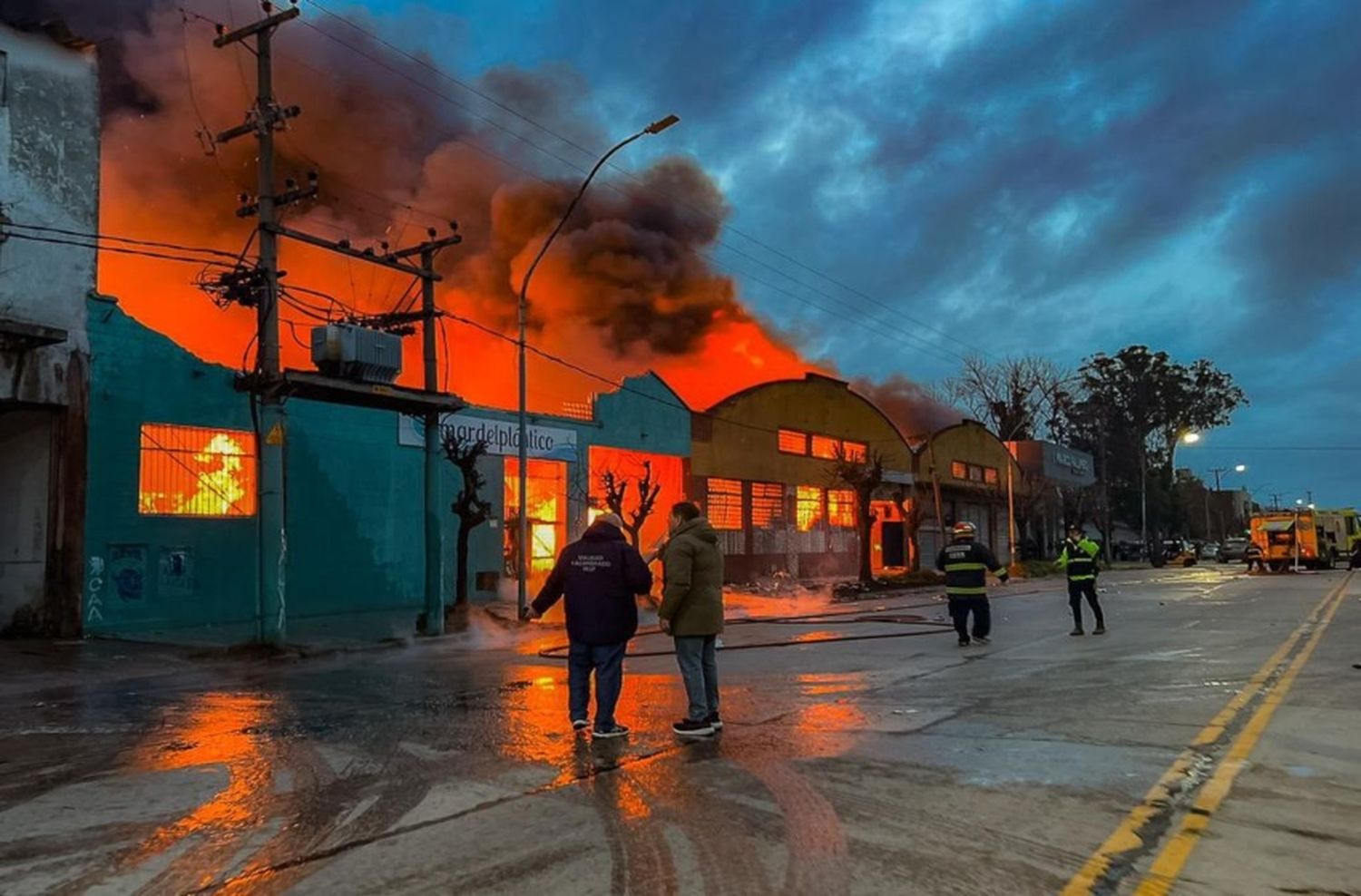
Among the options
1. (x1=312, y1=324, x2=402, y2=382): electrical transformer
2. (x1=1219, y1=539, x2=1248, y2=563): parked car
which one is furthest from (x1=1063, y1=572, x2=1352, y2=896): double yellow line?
(x1=1219, y1=539, x2=1248, y2=563): parked car

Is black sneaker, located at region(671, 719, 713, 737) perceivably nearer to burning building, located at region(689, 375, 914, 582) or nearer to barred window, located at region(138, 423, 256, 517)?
barred window, located at region(138, 423, 256, 517)

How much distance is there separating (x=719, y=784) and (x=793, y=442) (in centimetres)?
2939

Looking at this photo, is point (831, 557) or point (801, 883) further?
point (831, 557)

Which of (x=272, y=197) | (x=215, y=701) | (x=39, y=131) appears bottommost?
(x=215, y=701)

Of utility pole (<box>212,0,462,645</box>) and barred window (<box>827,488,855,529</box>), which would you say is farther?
barred window (<box>827,488,855,529</box>)

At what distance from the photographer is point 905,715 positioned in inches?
307

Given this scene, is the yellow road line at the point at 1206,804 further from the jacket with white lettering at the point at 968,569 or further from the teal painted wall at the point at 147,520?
the teal painted wall at the point at 147,520

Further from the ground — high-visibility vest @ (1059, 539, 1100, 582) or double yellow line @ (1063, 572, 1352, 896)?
high-visibility vest @ (1059, 539, 1100, 582)

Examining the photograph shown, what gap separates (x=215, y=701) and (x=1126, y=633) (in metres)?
11.5

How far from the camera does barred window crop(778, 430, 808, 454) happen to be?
34.2 metres

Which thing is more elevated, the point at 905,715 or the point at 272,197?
the point at 272,197

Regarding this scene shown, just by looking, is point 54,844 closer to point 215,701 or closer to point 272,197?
point 215,701

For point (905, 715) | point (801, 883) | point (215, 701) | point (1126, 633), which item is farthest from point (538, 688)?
point (1126, 633)

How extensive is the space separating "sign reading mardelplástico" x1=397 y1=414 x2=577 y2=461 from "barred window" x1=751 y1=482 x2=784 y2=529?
8760mm
